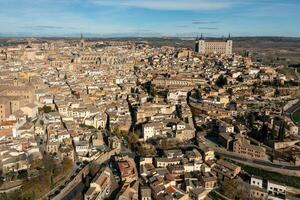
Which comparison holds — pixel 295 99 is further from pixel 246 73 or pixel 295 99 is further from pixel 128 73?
pixel 128 73

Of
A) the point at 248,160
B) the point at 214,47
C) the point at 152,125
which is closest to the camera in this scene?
the point at 248,160

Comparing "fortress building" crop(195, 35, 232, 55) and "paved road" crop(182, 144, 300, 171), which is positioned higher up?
"fortress building" crop(195, 35, 232, 55)

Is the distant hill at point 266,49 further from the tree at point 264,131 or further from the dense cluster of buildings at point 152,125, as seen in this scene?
the tree at point 264,131

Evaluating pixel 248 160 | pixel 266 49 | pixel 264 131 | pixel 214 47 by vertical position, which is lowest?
pixel 248 160

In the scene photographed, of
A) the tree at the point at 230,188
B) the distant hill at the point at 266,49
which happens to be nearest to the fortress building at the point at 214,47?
the distant hill at the point at 266,49

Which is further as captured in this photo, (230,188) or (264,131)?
(264,131)

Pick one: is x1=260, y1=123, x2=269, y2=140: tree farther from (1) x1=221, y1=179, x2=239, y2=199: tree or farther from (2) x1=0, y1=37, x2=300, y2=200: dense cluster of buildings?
(1) x1=221, y1=179, x2=239, y2=199: tree

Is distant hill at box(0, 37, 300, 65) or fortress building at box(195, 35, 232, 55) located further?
distant hill at box(0, 37, 300, 65)

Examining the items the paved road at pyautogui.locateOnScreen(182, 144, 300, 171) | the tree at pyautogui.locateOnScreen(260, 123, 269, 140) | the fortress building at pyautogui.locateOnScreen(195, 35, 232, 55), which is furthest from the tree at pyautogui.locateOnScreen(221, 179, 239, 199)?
the fortress building at pyautogui.locateOnScreen(195, 35, 232, 55)

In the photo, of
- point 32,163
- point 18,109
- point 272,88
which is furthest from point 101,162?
point 272,88

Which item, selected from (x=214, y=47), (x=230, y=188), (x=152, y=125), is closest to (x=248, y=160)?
(x=230, y=188)

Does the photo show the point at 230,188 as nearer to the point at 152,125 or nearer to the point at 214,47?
the point at 152,125
